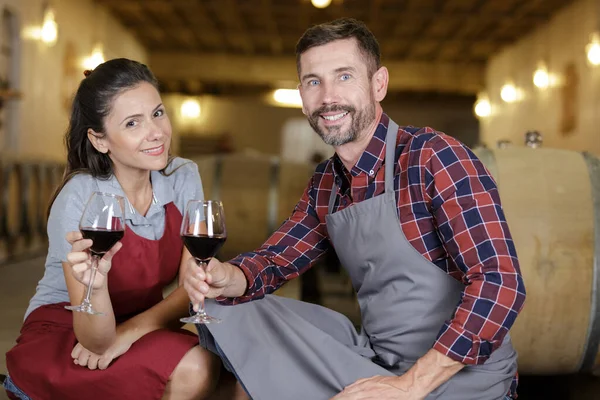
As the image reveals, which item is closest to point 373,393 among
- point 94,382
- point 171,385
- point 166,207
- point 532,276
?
point 171,385

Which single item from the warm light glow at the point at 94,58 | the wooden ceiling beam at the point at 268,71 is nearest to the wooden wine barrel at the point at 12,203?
the warm light glow at the point at 94,58

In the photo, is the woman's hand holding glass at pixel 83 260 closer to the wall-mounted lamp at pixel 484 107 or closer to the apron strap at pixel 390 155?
the apron strap at pixel 390 155

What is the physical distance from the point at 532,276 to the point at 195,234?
1.36 meters

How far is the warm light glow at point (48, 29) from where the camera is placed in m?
8.33

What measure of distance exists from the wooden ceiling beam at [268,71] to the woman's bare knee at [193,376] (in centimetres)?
1271

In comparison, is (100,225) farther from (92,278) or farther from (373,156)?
(373,156)

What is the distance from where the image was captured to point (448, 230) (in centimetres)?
153

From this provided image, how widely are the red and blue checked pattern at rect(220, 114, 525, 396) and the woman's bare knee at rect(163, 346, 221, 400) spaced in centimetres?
17

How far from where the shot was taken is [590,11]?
873 centimetres

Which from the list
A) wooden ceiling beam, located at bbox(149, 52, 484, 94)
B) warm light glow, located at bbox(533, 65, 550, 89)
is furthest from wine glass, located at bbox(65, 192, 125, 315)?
wooden ceiling beam, located at bbox(149, 52, 484, 94)

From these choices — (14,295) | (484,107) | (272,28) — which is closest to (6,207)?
(14,295)

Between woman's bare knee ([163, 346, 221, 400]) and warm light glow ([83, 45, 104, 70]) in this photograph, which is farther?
warm light glow ([83, 45, 104, 70])

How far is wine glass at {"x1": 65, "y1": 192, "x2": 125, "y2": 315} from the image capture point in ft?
4.74

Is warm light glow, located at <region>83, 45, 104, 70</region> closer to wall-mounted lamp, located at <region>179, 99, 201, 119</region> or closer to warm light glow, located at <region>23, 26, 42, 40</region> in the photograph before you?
warm light glow, located at <region>23, 26, 42, 40</region>
